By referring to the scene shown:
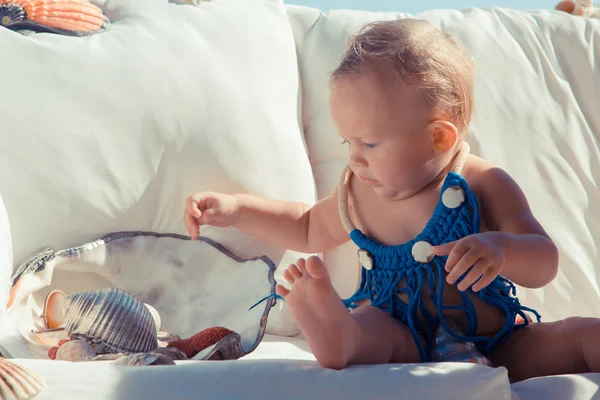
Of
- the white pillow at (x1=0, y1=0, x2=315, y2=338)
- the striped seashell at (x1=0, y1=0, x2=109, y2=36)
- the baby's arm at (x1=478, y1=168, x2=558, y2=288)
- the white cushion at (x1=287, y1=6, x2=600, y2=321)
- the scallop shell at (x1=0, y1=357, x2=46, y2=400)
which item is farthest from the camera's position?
the white cushion at (x1=287, y1=6, x2=600, y2=321)

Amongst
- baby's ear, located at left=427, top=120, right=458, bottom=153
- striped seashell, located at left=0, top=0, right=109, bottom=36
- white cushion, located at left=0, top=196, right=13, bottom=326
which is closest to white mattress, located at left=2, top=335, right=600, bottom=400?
white cushion, located at left=0, top=196, right=13, bottom=326

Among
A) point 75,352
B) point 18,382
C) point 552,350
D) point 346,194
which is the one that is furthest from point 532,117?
point 18,382

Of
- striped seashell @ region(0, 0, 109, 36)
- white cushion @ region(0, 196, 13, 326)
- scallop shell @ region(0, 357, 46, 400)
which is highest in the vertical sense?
striped seashell @ region(0, 0, 109, 36)

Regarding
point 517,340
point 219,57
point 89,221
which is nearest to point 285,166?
point 219,57

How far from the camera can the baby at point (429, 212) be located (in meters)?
1.07

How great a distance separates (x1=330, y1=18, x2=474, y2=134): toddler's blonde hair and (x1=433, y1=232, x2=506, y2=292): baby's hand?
282mm

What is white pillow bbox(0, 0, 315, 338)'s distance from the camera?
1.27 meters

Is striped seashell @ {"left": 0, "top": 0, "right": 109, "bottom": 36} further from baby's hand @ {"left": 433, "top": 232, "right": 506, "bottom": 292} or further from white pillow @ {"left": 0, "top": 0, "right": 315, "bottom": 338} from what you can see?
baby's hand @ {"left": 433, "top": 232, "right": 506, "bottom": 292}

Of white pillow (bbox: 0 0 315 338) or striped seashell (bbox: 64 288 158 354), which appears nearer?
striped seashell (bbox: 64 288 158 354)

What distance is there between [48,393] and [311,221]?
725mm

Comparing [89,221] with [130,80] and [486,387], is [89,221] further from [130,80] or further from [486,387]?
[486,387]

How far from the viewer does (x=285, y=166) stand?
1.44m

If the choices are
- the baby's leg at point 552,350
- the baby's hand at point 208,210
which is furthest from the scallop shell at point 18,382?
the baby's leg at point 552,350

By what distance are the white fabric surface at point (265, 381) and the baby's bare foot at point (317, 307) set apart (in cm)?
8
